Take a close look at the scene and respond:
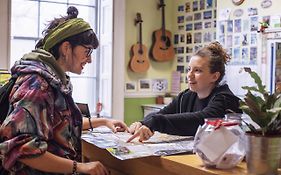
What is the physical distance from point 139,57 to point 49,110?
3.51 metres

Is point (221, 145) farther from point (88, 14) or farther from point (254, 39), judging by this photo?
point (88, 14)

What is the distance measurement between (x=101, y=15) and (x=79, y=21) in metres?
3.33

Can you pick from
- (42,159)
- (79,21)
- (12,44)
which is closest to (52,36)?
(79,21)

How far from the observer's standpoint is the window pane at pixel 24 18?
443 centimetres

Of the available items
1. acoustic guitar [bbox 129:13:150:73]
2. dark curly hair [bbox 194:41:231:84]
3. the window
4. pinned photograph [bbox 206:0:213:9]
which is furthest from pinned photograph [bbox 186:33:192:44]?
dark curly hair [bbox 194:41:231:84]

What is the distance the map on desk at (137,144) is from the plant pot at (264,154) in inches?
13.0

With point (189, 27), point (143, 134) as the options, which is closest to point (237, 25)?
point (189, 27)

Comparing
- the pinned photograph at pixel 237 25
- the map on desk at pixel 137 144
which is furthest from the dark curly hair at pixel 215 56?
the pinned photograph at pixel 237 25

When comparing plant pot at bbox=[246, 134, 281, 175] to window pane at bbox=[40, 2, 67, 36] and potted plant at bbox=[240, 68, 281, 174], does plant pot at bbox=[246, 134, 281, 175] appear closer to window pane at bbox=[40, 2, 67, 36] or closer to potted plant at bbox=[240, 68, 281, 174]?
potted plant at bbox=[240, 68, 281, 174]

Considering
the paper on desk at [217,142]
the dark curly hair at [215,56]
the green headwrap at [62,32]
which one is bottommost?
the paper on desk at [217,142]

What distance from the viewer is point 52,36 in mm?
1574

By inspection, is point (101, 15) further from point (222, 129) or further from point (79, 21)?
point (222, 129)

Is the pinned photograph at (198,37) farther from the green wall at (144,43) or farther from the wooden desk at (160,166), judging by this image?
the wooden desk at (160,166)

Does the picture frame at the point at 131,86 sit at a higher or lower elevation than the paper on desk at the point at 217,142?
higher
